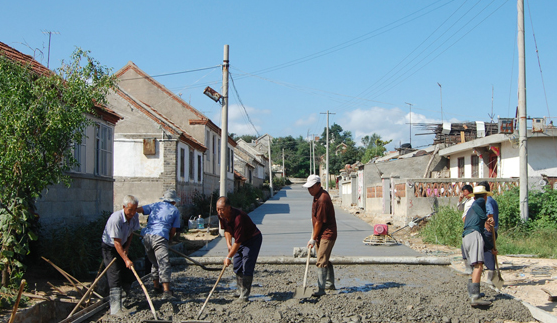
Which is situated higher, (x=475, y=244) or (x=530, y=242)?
(x=475, y=244)

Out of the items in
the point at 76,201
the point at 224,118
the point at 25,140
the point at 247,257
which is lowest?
the point at 247,257

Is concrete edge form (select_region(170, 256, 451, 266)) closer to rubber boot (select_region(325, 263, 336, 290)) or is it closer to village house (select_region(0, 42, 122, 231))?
rubber boot (select_region(325, 263, 336, 290))

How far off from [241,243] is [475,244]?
3370 millimetres

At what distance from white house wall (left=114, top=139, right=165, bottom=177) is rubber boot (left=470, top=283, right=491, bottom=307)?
15465mm

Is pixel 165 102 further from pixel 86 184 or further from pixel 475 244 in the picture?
pixel 475 244

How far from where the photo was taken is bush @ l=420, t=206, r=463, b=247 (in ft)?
44.1

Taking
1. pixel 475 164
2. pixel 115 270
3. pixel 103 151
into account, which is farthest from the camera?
pixel 475 164

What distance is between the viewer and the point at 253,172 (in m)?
57.3

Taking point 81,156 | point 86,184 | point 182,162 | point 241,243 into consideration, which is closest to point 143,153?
point 182,162

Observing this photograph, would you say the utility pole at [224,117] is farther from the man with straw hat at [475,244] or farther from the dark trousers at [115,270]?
the man with straw hat at [475,244]

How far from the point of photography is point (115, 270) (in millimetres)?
6590

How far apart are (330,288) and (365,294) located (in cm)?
58

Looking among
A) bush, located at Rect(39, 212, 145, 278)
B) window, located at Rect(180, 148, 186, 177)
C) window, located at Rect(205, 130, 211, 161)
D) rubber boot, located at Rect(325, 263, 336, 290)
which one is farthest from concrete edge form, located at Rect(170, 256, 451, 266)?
window, located at Rect(205, 130, 211, 161)

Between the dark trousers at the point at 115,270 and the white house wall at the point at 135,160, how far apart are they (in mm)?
13542
